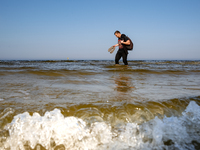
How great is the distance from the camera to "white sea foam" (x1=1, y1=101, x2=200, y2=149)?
1.69 m

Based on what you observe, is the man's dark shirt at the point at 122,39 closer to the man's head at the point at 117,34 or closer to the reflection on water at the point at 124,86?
the man's head at the point at 117,34

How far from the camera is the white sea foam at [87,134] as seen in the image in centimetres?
169

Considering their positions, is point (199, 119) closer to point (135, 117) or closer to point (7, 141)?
point (135, 117)

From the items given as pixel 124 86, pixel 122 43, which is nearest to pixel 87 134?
pixel 124 86

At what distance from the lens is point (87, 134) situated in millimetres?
1753

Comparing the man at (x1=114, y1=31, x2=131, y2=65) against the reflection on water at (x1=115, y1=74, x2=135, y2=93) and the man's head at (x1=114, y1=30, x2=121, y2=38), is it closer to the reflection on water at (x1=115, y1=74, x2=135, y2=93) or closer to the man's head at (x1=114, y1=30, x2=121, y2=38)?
the man's head at (x1=114, y1=30, x2=121, y2=38)

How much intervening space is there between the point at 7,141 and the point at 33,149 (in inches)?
9.9

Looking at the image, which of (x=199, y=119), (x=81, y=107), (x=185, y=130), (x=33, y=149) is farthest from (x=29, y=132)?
(x=199, y=119)

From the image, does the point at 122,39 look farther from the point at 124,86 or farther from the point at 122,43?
the point at 124,86

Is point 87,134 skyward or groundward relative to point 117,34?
groundward

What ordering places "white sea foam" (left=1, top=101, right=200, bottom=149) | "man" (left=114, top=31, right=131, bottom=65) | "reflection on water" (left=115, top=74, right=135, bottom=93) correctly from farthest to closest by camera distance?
1. "man" (left=114, top=31, right=131, bottom=65)
2. "reflection on water" (left=115, top=74, right=135, bottom=93)
3. "white sea foam" (left=1, top=101, right=200, bottom=149)

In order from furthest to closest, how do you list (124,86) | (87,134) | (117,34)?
(117,34) → (124,86) → (87,134)

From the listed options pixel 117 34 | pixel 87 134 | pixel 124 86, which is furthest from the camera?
pixel 117 34

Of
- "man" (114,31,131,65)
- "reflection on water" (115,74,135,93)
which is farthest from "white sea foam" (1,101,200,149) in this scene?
"man" (114,31,131,65)
